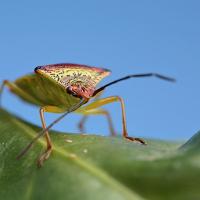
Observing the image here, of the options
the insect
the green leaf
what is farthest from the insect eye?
the green leaf

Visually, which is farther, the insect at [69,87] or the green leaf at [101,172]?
the insect at [69,87]

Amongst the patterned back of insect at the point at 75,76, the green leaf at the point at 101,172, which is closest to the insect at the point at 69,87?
the patterned back of insect at the point at 75,76

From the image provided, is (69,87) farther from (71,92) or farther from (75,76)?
(75,76)

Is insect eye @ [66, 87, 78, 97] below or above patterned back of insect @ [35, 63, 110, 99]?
below

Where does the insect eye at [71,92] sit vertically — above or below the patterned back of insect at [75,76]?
below

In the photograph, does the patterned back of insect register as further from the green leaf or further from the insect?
the green leaf

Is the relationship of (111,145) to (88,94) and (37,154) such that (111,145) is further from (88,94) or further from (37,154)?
(88,94)

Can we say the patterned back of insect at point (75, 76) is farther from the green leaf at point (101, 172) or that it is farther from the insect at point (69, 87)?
the green leaf at point (101, 172)
